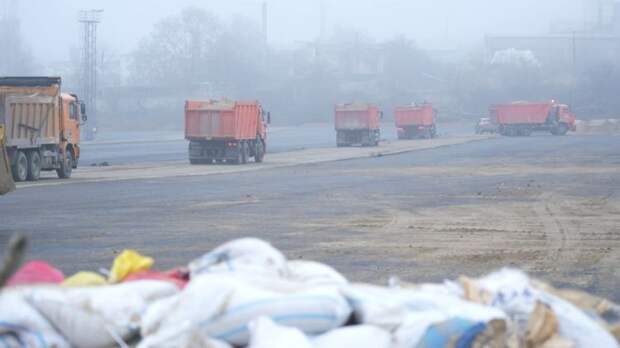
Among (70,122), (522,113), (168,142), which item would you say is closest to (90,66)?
(168,142)

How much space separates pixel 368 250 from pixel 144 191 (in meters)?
14.0

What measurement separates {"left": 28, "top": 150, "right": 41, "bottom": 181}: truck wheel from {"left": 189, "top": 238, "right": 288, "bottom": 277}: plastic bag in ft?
103

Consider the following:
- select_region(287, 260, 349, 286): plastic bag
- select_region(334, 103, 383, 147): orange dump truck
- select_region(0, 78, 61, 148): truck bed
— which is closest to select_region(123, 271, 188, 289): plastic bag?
select_region(287, 260, 349, 286): plastic bag

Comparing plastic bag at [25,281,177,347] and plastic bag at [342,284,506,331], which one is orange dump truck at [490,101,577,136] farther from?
plastic bag at [25,281,177,347]

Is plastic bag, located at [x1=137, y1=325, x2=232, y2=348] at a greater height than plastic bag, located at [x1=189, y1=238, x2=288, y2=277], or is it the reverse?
plastic bag, located at [x1=189, y1=238, x2=288, y2=277]

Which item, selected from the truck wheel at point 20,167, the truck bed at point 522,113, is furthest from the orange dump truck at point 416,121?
the truck wheel at point 20,167

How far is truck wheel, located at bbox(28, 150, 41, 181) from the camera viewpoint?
117ft

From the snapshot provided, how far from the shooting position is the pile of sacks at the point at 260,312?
4789 mm

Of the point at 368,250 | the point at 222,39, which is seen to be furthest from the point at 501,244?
the point at 222,39

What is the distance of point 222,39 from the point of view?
397 feet

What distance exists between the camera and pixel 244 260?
5359 millimetres

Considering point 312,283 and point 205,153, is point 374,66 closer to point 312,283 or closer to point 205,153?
point 205,153

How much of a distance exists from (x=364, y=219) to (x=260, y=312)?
640 inches

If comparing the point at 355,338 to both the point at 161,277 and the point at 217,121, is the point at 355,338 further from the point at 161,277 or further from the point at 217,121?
the point at 217,121
